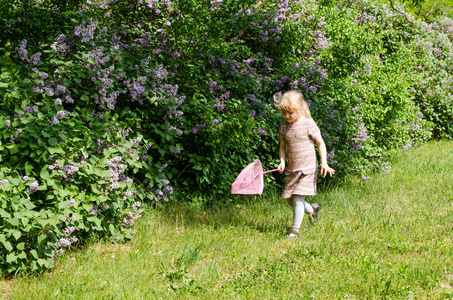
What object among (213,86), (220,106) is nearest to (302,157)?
(220,106)

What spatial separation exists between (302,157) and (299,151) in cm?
6

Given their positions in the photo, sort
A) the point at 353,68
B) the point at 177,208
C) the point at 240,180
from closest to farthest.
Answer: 1. the point at 240,180
2. the point at 177,208
3. the point at 353,68

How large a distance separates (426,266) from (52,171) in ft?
9.45

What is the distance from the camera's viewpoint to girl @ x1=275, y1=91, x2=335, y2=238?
4.05 m

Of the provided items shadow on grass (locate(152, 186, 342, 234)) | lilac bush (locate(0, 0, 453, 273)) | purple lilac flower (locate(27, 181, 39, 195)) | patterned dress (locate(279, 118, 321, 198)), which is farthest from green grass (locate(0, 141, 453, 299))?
purple lilac flower (locate(27, 181, 39, 195))

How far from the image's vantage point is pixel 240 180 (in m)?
4.12

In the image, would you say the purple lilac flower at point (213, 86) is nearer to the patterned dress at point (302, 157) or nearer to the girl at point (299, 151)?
the girl at point (299, 151)

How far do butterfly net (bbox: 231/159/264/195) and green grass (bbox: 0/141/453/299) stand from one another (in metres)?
0.43

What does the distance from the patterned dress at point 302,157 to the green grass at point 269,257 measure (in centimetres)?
44

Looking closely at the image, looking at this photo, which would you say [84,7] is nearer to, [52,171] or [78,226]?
[52,171]

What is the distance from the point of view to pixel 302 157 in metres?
4.12

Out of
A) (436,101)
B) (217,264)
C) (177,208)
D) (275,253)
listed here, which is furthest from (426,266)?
(436,101)

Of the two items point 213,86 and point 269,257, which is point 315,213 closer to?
point 269,257

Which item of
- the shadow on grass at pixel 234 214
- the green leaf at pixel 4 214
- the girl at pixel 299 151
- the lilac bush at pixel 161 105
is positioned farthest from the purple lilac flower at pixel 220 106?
the green leaf at pixel 4 214
